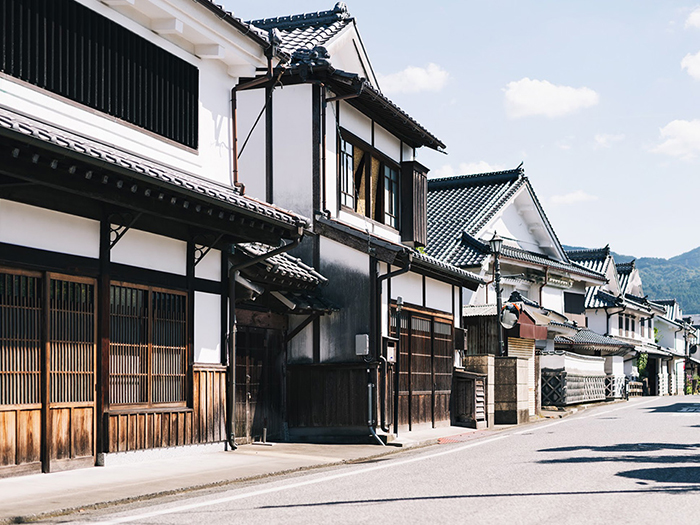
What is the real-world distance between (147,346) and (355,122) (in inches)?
355

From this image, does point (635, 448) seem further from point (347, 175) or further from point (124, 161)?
point (124, 161)

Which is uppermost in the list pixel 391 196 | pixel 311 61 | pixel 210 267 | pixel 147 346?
pixel 311 61

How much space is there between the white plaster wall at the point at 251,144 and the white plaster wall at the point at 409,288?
3654 mm

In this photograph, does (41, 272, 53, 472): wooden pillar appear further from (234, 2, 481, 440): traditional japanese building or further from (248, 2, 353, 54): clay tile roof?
(248, 2, 353, 54): clay tile roof

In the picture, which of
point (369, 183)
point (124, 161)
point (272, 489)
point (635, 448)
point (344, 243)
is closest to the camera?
point (272, 489)

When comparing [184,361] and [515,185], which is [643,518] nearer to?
[184,361]

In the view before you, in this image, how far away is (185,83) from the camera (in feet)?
47.4

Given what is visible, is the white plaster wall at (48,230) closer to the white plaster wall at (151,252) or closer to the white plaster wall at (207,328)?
the white plaster wall at (151,252)

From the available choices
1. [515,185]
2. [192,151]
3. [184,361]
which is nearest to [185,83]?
[192,151]

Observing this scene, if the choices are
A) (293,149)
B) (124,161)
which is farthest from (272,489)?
(293,149)

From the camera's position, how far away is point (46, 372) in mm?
11273

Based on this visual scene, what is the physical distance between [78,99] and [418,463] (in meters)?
7.20

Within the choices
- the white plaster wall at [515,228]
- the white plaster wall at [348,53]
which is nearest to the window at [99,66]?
the white plaster wall at [348,53]

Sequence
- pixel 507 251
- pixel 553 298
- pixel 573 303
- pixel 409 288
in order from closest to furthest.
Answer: pixel 409 288 < pixel 507 251 < pixel 553 298 < pixel 573 303
